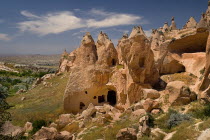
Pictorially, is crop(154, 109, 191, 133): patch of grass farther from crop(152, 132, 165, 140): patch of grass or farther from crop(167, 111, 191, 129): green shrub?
crop(152, 132, 165, 140): patch of grass

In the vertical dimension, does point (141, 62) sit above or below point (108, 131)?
above

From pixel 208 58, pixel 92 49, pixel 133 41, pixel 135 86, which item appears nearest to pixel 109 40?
pixel 92 49

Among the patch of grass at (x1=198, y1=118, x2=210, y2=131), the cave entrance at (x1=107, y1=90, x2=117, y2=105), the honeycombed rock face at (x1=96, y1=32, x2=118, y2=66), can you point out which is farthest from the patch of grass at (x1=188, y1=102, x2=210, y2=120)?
the honeycombed rock face at (x1=96, y1=32, x2=118, y2=66)

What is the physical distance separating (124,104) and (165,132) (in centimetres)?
968

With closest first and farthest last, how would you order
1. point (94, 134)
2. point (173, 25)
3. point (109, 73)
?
point (94, 134)
point (109, 73)
point (173, 25)

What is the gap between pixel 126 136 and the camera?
11781mm

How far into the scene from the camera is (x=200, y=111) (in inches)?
509

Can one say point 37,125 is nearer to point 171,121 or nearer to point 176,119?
point 171,121

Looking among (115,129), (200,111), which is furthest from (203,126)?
(115,129)

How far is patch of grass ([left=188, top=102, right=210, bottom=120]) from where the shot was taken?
41.0ft

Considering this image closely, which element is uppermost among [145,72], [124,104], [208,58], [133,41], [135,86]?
[133,41]

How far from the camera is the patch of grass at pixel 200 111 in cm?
1249

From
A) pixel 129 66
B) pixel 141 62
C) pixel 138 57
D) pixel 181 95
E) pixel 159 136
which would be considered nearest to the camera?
pixel 159 136

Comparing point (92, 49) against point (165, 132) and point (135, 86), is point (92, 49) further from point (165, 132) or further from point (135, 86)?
point (165, 132)
